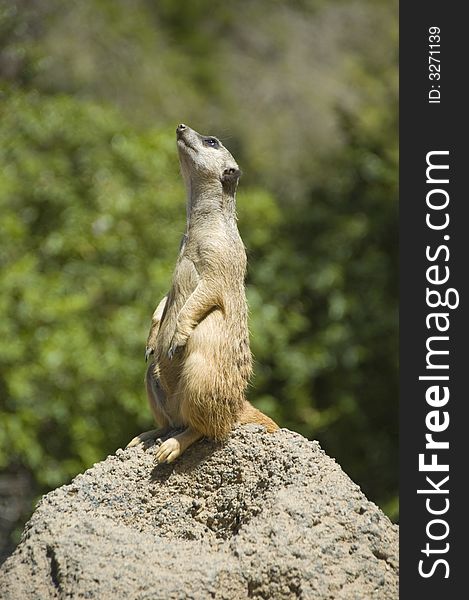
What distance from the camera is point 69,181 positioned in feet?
25.8

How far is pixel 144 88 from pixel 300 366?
10.6 feet

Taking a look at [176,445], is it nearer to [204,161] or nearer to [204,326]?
[204,326]

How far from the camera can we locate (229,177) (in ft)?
13.4

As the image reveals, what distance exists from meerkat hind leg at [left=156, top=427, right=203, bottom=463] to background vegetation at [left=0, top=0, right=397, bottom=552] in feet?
10.6

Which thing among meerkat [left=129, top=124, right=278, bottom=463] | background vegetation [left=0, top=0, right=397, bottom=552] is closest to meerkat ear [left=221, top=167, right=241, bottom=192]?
meerkat [left=129, top=124, right=278, bottom=463]

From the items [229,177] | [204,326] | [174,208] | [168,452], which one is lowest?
[168,452]

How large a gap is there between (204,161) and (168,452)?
119cm

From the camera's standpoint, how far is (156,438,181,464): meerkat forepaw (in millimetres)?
3772

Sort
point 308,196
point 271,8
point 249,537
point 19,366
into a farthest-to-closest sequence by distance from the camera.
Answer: point 271,8
point 308,196
point 19,366
point 249,537

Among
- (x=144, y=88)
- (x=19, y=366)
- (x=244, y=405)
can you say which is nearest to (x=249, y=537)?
(x=244, y=405)

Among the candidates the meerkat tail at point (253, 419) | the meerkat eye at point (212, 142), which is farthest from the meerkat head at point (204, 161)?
the meerkat tail at point (253, 419)

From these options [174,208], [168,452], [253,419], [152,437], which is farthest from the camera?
[174,208]

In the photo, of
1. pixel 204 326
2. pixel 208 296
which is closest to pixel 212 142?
pixel 208 296

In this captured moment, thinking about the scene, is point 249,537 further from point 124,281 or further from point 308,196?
point 308,196
